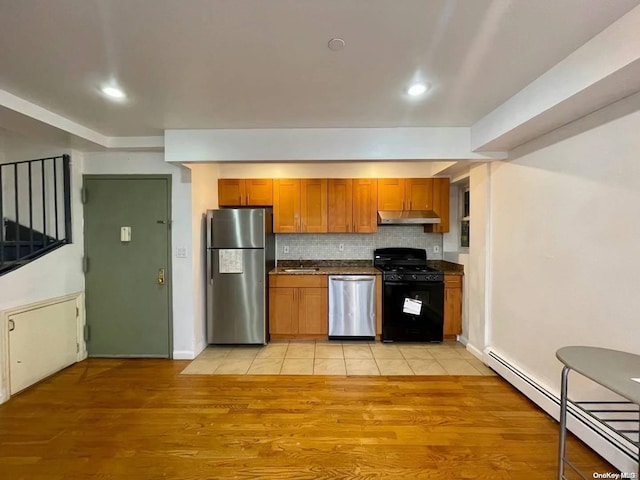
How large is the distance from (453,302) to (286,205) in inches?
98.0

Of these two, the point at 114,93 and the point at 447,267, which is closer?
the point at 114,93

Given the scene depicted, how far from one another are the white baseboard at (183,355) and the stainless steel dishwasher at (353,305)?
1636 millimetres

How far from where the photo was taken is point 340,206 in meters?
4.09

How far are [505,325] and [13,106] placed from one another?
4.30 m

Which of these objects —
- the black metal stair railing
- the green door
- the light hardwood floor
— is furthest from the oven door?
the black metal stair railing

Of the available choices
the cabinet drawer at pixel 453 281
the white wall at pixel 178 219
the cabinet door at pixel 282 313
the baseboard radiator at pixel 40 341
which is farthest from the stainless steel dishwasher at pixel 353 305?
the baseboard radiator at pixel 40 341

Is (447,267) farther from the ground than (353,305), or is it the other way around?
(447,267)

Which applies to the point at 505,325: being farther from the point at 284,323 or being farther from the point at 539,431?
the point at 284,323

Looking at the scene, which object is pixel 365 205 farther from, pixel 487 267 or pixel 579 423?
pixel 579 423

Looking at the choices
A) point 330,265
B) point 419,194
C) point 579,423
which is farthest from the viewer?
point 330,265

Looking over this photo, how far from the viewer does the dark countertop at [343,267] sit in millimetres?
3816

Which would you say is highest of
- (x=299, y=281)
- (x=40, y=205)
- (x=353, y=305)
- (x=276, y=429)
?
(x=40, y=205)

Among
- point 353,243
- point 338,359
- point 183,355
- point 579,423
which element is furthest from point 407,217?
point 183,355

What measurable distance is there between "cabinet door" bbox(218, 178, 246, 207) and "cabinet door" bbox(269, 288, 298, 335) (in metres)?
1.31
